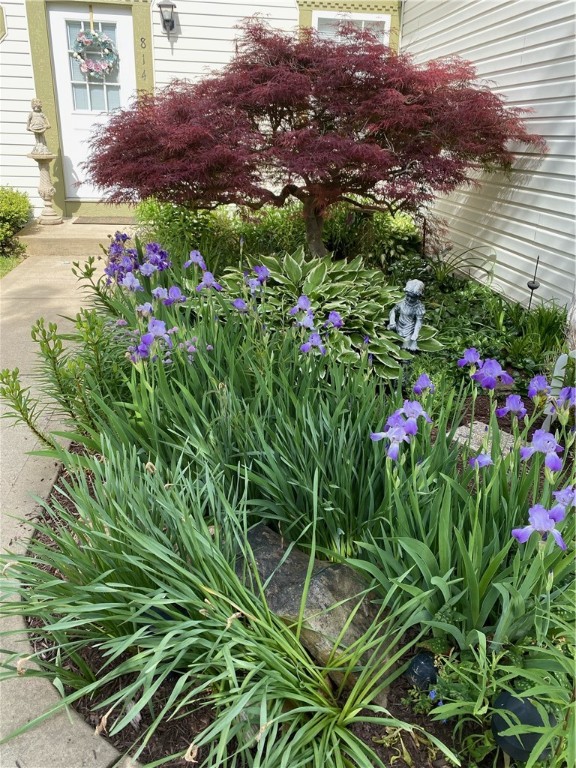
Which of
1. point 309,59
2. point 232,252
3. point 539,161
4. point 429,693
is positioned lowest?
point 429,693

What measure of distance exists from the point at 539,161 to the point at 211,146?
2.32 m

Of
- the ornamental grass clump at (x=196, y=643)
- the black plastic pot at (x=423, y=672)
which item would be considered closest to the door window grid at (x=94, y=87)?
the ornamental grass clump at (x=196, y=643)

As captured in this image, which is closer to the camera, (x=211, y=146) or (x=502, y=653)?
(x=502, y=653)

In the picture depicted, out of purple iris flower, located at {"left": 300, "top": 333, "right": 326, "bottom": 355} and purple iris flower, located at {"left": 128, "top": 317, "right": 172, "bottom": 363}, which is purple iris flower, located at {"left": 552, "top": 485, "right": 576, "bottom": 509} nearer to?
purple iris flower, located at {"left": 300, "top": 333, "right": 326, "bottom": 355}

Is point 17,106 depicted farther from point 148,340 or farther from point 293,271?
point 148,340

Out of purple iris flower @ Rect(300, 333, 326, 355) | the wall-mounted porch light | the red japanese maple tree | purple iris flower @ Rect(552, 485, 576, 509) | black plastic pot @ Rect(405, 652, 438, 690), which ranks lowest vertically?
black plastic pot @ Rect(405, 652, 438, 690)

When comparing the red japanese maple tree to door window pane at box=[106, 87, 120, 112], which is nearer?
the red japanese maple tree

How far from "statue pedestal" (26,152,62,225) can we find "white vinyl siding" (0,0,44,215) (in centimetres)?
22

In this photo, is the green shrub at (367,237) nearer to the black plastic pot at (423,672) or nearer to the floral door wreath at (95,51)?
the floral door wreath at (95,51)

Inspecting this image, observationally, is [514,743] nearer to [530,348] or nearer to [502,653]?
[502,653]

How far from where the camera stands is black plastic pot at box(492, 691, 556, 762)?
1273 millimetres

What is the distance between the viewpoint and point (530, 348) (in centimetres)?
363

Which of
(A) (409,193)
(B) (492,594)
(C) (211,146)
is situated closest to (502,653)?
(B) (492,594)

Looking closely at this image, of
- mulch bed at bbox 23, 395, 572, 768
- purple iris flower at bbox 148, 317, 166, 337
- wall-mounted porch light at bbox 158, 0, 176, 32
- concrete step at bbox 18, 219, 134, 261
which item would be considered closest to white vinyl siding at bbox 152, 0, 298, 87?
wall-mounted porch light at bbox 158, 0, 176, 32
